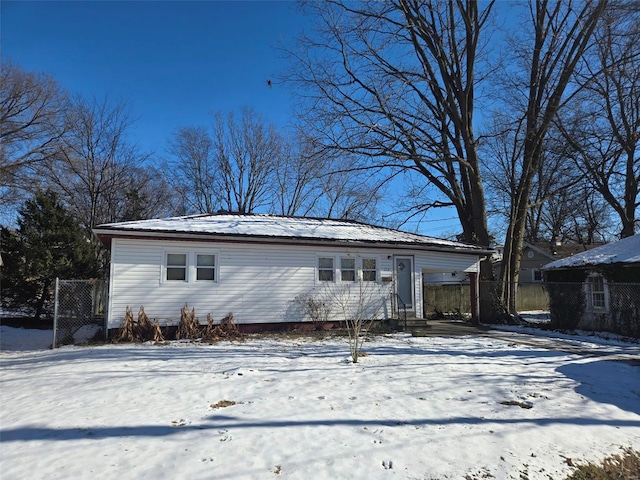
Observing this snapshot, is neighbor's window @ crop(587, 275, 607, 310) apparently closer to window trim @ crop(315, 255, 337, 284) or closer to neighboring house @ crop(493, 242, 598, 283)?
window trim @ crop(315, 255, 337, 284)

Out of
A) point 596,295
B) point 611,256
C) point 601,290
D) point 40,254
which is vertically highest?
point 40,254

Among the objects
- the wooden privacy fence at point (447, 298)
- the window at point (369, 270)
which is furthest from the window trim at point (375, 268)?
the wooden privacy fence at point (447, 298)

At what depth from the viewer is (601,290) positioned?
49.7 feet

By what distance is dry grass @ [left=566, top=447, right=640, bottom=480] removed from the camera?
4.26m

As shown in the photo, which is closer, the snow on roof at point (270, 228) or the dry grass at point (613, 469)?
the dry grass at point (613, 469)

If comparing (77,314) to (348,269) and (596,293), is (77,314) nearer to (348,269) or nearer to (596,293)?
(348,269)

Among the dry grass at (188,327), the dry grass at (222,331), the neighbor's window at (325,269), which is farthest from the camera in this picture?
the neighbor's window at (325,269)

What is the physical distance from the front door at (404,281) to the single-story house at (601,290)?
5.63 m

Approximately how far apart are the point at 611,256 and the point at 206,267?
14.7 meters

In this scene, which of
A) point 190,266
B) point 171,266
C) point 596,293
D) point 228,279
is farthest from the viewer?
point 596,293

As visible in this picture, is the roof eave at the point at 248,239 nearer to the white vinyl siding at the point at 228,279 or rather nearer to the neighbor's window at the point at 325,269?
the white vinyl siding at the point at 228,279

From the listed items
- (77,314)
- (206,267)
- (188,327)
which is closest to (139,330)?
(188,327)

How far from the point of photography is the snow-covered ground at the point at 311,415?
13.7 feet

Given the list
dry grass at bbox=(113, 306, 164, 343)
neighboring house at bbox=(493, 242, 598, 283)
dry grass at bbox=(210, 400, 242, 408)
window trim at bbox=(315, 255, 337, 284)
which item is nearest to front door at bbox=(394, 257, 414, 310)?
window trim at bbox=(315, 255, 337, 284)
